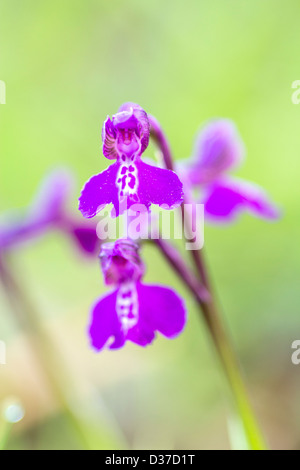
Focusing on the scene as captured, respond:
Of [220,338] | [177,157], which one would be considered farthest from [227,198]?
[177,157]

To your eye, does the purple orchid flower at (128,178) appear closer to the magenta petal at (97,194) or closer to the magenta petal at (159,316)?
the magenta petal at (97,194)

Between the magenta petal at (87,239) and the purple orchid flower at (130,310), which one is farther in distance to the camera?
the magenta petal at (87,239)

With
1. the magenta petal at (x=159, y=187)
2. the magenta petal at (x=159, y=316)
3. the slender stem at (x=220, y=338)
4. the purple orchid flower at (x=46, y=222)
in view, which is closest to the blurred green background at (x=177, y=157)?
the purple orchid flower at (x=46, y=222)

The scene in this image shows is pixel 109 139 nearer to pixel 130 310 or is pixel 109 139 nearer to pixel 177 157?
pixel 130 310

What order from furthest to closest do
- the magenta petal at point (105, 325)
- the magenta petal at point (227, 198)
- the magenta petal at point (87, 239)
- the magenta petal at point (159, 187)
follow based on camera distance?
the magenta petal at point (87, 239) → the magenta petal at point (227, 198) → the magenta petal at point (105, 325) → the magenta petal at point (159, 187)

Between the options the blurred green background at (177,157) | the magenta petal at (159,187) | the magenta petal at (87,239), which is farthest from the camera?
the blurred green background at (177,157)
